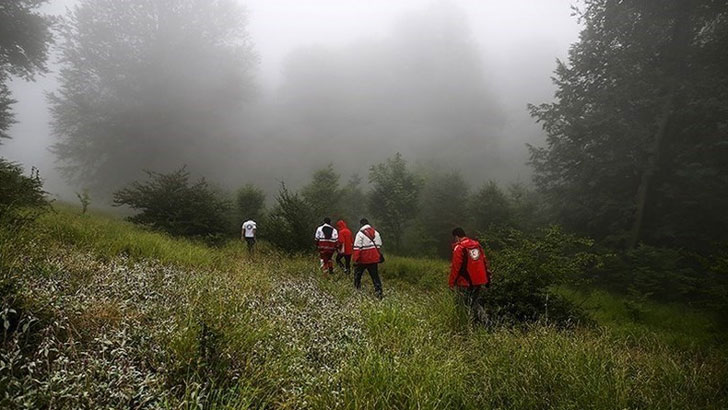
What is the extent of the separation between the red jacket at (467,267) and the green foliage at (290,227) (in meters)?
9.87

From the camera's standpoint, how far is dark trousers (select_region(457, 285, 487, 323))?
6298 millimetres

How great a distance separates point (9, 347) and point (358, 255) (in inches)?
292

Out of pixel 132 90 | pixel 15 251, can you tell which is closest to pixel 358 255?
pixel 15 251

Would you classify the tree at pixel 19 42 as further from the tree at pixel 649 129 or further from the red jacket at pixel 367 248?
the tree at pixel 649 129

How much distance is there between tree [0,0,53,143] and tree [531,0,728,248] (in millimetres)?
26125

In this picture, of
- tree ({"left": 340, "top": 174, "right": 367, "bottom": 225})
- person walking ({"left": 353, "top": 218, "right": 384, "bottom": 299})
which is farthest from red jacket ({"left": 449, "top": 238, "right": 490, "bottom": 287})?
tree ({"left": 340, "top": 174, "right": 367, "bottom": 225})

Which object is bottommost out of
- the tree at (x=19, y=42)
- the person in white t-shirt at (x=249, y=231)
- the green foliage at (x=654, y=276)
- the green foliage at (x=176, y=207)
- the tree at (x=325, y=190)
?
the green foliage at (x=654, y=276)

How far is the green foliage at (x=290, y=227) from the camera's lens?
1553 cm

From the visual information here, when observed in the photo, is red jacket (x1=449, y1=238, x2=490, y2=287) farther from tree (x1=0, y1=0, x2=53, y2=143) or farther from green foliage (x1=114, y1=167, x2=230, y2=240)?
tree (x1=0, y1=0, x2=53, y2=143)

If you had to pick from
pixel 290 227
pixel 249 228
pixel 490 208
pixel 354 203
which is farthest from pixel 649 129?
pixel 354 203

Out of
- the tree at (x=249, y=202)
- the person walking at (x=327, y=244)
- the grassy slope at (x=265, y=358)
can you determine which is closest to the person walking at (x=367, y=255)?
the person walking at (x=327, y=244)

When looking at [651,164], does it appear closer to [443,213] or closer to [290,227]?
[443,213]

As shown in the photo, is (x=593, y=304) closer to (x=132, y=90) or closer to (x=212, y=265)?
(x=212, y=265)

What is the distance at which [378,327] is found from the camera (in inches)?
193
